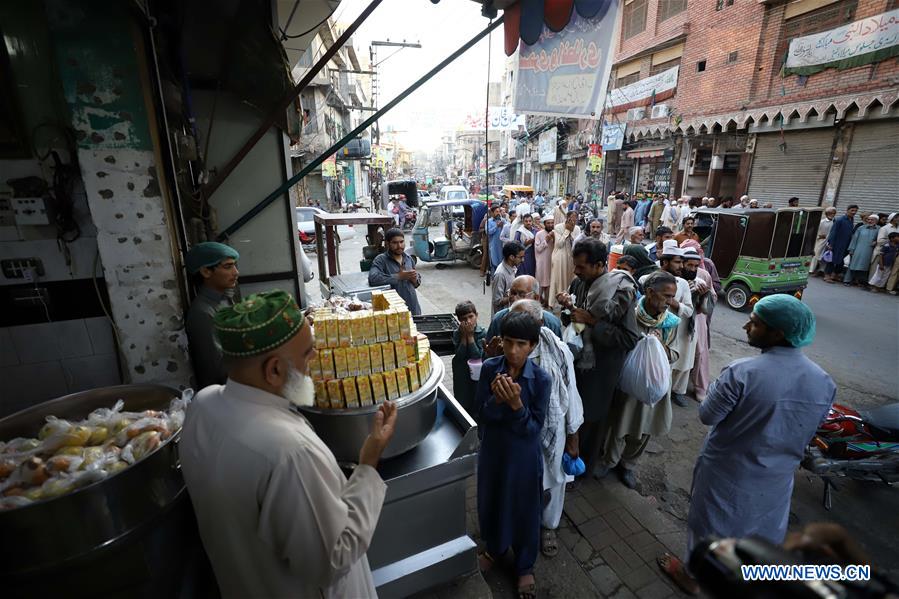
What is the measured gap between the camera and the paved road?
17.5 ft

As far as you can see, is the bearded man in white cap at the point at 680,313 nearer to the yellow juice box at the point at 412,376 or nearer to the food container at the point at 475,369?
the food container at the point at 475,369

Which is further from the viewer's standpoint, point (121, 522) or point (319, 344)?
point (319, 344)

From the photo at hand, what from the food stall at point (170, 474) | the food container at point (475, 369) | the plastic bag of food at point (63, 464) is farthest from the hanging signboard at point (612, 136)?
the plastic bag of food at point (63, 464)

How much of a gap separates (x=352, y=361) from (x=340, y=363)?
0.20ft

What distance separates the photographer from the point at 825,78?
39.9 feet

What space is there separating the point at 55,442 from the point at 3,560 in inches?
19.2

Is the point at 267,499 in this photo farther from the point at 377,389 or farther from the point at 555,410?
the point at 555,410

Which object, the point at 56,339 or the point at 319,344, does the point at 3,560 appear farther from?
the point at 56,339

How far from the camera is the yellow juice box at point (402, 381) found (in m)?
2.11

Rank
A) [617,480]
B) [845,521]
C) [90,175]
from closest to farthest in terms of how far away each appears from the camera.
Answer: [90,175]
[845,521]
[617,480]

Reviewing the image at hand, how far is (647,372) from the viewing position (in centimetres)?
322

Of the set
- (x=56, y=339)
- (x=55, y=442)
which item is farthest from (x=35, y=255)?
(x=55, y=442)

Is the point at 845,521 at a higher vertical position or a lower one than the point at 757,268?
lower

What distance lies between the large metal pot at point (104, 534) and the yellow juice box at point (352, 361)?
0.86m
